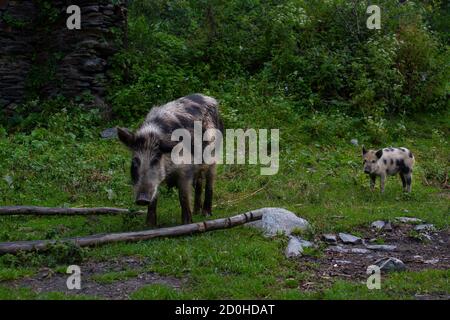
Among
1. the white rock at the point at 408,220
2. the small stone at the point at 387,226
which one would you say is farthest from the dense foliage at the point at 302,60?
the small stone at the point at 387,226

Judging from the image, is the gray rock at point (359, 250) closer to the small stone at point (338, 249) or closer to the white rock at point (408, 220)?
the small stone at point (338, 249)

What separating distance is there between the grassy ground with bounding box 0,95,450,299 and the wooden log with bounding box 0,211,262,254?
129mm

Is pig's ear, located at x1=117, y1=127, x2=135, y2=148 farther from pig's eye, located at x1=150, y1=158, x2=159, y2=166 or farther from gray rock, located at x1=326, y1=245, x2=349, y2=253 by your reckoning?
gray rock, located at x1=326, y1=245, x2=349, y2=253

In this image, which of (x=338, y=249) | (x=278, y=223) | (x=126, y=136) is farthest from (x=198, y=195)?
(x=338, y=249)

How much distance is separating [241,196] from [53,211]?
395 centimetres

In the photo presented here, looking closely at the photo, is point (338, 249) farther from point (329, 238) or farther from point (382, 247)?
point (382, 247)

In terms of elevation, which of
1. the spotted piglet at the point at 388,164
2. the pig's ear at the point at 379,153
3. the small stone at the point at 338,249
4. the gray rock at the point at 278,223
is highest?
the pig's ear at the point at 379,153

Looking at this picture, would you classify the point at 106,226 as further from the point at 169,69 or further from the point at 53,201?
the point at 169,69

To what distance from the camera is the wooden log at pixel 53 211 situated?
1200 centimetres

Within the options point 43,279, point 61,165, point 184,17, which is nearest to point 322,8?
point 184,17

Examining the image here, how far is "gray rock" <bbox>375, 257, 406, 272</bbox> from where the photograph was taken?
9349 mm

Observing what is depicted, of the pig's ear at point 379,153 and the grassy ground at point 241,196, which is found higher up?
the pig's ear at point 379,153

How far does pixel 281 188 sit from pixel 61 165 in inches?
196

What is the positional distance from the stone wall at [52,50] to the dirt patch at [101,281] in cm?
1072
